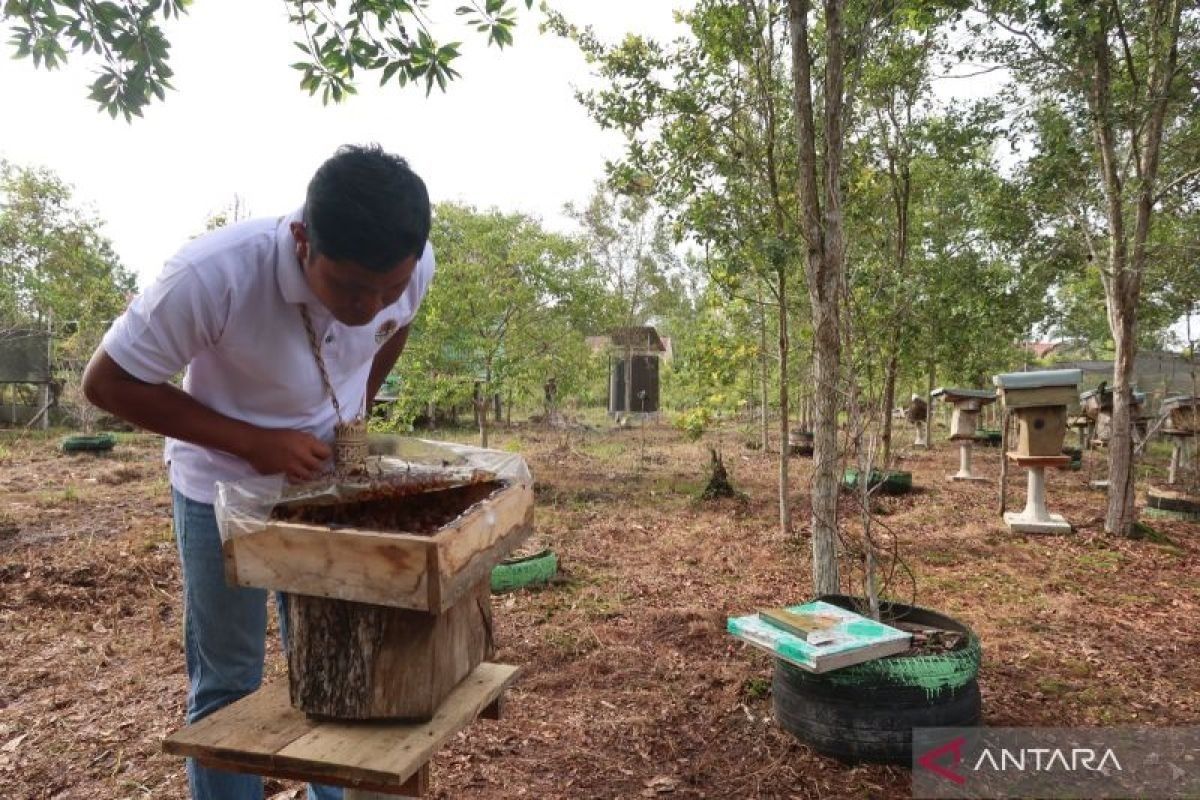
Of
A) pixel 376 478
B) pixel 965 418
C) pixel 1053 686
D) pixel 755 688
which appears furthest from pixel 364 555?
pixel 965 418

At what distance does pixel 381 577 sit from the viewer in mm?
1390

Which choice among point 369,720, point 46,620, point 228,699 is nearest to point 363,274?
point 369,720

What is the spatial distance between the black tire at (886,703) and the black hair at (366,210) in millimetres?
2744

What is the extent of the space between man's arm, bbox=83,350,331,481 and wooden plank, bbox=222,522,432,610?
31 centimetres

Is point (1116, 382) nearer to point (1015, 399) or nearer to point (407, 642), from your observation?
point (1015, 399)

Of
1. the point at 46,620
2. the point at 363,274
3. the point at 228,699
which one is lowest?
the point at 46,620

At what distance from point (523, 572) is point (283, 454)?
177 inches

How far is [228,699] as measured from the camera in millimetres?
1954

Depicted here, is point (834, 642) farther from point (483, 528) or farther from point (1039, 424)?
point (1039, 424)

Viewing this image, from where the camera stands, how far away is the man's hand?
1.73 m

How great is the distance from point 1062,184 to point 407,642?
354 inches

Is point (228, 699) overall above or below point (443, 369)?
below

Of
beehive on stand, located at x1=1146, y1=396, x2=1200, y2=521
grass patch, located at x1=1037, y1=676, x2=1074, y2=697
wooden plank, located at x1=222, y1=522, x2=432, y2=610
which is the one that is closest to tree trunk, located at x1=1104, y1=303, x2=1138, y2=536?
beehive on stand, located at x1=1146, y1=396, x2=1200, y2=521

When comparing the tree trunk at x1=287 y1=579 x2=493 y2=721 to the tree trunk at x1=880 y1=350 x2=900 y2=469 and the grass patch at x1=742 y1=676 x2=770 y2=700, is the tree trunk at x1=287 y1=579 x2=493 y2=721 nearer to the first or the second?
the grass patch at x1=742 y1=676 x2=770 y2=700
